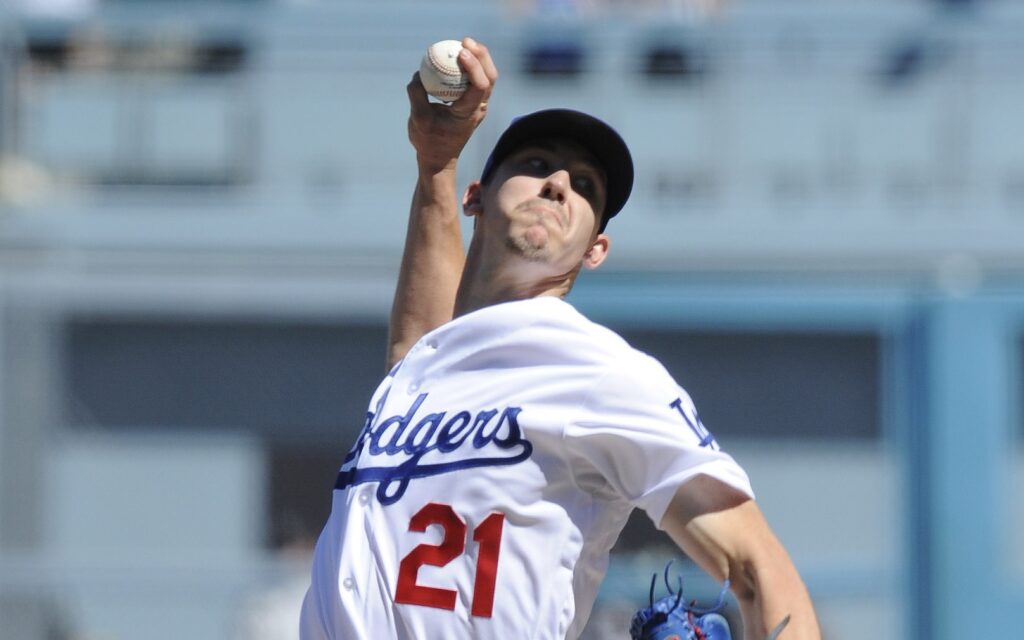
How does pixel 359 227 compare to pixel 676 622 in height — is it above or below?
above

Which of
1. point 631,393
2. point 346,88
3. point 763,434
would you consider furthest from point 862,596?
point 631,393

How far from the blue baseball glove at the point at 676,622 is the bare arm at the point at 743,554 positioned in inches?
3.9

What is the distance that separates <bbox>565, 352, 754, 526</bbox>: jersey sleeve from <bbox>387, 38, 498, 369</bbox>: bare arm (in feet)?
A: 1.65

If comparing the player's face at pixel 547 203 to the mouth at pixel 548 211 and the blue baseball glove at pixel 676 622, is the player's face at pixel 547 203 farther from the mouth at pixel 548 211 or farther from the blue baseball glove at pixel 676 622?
the blue baseball glove at pixel 676 622

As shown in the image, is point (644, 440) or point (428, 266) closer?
point (644, 440)

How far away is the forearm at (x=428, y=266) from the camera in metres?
2.19

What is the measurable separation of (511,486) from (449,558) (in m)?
0.11

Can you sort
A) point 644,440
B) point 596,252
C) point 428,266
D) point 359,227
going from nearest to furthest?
point 644,440
point 596,252
point 428,266
point 359,227

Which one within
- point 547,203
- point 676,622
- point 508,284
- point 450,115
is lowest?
point 676,622

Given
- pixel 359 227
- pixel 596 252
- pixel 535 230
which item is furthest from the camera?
pixel 359 227

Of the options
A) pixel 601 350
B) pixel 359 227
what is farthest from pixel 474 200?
pixel 359 227

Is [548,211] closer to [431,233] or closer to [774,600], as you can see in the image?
[431,233]

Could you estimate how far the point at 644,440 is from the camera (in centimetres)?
167

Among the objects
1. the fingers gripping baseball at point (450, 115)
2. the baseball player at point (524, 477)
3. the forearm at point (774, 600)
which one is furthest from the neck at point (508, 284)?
the forearm at point (774, 600)
